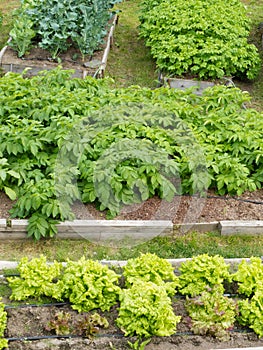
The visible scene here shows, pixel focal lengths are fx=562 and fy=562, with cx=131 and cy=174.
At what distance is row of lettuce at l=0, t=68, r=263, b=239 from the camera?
16.8ft

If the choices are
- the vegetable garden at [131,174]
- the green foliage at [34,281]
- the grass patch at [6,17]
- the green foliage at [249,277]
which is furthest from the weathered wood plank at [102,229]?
the grass patch at [6,17]

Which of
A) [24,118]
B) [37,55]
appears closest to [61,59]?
[37,55]

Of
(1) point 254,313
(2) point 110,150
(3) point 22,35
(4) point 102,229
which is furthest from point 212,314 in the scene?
(3) point 22,35

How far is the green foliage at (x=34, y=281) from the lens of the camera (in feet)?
13.7

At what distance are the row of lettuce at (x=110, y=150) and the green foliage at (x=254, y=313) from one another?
1.43m

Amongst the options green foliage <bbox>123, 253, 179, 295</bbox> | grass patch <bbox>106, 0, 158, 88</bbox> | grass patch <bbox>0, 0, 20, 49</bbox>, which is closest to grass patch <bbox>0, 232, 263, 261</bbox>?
green foliage <bbox>123, 253, 179, 295</bbox>

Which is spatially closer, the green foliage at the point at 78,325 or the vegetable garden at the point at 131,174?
the green foliage at the point at 78,325

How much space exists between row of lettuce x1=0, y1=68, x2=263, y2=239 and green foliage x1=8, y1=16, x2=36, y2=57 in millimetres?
2110

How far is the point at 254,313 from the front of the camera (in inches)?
162

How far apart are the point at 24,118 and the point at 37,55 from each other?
9.98ft

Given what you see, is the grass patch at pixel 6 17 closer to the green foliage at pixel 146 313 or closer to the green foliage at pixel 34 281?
the green foliage at pixel 34 281

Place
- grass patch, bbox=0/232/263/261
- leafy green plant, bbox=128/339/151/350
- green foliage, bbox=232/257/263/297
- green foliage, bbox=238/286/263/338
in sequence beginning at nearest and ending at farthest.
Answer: leafy green plant, bbox=128/339/151/350
green foliage, bbox=238/286/263/338
green foliage, bbox=232/257/263/297
grass patch, bbox=0/232/263/261

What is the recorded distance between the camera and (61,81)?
6441 mm

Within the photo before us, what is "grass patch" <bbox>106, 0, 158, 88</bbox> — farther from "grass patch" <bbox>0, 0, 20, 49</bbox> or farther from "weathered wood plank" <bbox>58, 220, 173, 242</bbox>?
"weathered wood plank" <bbox>58, 220, 173, 242</bbox>
